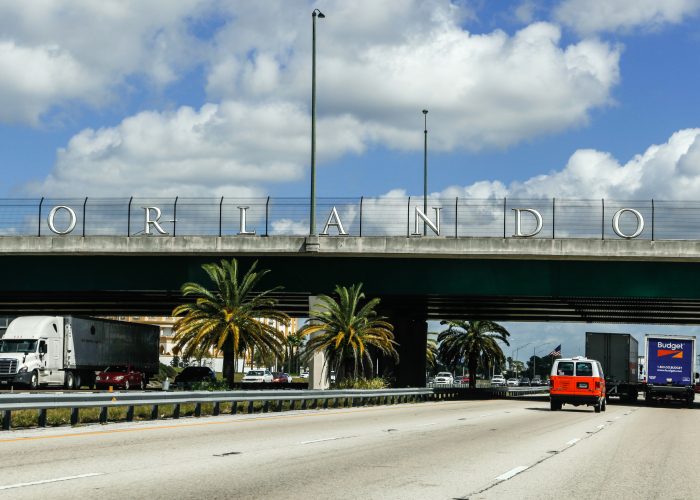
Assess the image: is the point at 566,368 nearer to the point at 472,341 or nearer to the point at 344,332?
the point at 344,332

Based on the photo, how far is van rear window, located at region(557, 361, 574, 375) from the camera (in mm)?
37656

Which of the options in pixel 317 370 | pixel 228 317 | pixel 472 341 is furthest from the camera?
pixel 472 341

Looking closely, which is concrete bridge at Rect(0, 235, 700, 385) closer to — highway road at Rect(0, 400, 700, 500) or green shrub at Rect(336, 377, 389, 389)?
green shrub at Rect(336, 377, 389, 389)

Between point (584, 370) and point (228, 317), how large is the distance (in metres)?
16.5

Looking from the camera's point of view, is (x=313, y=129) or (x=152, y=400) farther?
(x=313, y=129)

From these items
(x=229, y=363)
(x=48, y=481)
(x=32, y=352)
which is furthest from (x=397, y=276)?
(x=48, y=481)

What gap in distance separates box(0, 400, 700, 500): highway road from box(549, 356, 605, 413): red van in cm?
1293

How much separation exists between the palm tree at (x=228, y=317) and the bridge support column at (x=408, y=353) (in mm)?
12653

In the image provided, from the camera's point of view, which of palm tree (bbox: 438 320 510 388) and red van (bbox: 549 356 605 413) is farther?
palm tree (bbox: 438 320 510 388)

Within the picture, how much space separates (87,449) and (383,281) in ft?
109

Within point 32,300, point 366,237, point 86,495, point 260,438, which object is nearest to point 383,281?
point 366,237

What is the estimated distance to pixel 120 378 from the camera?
58.4 m

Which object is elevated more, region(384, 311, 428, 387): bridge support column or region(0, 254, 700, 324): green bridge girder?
region(0, 254, 700, 324): green bridge girder

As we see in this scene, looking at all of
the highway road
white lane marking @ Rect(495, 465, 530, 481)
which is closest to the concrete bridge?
the highway road
